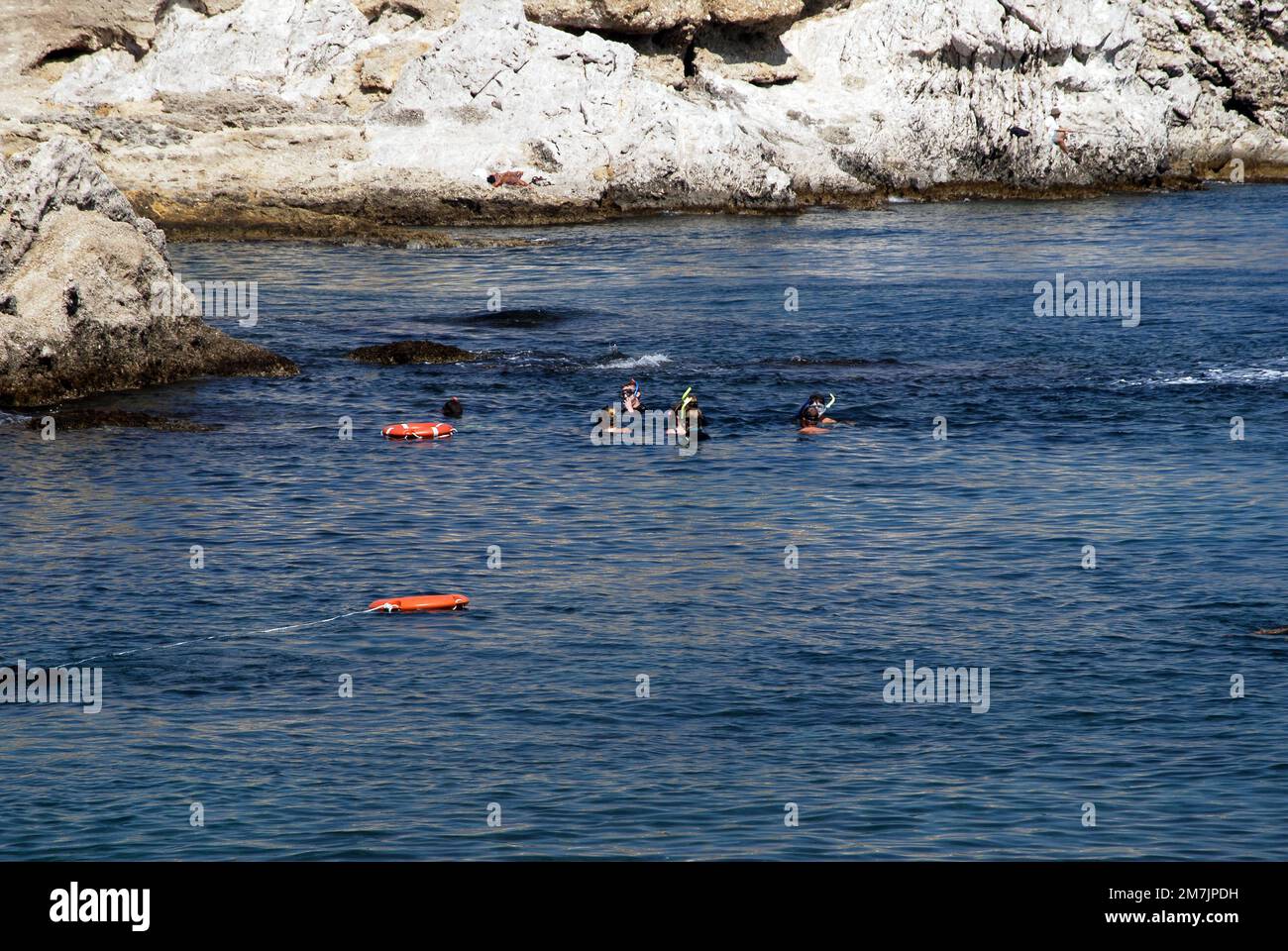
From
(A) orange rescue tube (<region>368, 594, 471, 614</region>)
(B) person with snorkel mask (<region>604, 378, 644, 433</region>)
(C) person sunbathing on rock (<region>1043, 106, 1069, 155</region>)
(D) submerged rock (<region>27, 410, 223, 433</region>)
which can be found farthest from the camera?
(C) person sunbathing on rock (<region>1043, 106, 1069, 155</region>)

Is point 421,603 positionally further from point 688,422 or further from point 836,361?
point 836,361

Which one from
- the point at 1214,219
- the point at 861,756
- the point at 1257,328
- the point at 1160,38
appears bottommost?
the point at 861,756

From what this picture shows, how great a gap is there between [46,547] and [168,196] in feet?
180

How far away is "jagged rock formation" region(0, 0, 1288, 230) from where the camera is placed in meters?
84.2

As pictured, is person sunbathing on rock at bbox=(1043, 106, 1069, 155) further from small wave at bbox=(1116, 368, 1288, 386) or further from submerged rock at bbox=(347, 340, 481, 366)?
submerged rock at bbox=(347, 340, 481, 366)

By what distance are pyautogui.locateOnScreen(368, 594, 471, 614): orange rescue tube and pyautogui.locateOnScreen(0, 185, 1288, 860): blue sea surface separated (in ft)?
1.59

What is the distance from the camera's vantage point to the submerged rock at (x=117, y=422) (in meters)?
41.2

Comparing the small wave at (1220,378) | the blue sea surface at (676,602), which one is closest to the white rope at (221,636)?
the blue sea surface at (676,602)

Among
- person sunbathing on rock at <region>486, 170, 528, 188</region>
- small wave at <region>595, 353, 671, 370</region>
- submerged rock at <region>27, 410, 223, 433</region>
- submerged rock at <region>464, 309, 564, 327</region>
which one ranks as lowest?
submerged rock at <region>27, 410, 223, 433</region>

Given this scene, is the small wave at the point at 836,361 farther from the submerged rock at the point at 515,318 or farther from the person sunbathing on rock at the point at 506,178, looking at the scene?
the person sunbathing on rock at the point at 506,178

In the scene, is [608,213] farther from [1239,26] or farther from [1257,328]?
[1239,26]

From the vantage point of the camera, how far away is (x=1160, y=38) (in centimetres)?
11531

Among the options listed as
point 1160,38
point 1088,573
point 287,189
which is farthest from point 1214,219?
point 1088,573

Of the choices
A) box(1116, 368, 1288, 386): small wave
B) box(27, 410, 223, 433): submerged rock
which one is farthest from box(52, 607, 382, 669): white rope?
box(1116, 368, 1288, 386): small wave
